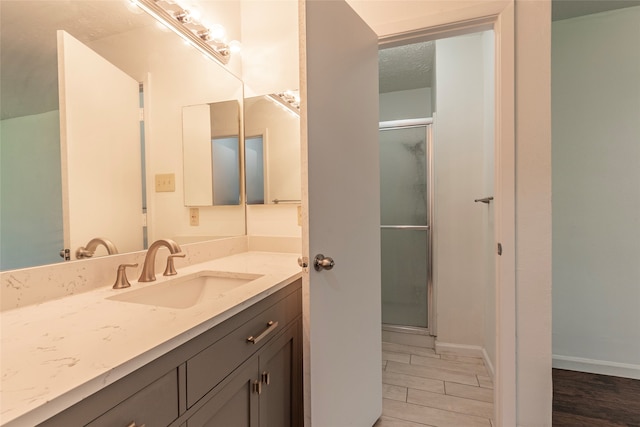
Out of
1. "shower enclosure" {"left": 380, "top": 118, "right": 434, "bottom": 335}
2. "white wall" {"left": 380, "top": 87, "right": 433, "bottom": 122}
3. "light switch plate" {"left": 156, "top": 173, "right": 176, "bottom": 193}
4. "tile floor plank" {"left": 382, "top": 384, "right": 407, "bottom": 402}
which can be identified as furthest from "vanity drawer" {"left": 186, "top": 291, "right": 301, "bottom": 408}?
"white wall" {"left": 380, "top": 87, "right": 433, "bottom": 122}

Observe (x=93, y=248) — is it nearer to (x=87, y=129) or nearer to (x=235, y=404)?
(x=87, y=129)

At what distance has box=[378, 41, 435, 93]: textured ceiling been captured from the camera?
249 centimetres

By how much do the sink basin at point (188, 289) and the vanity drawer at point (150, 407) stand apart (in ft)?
1.27

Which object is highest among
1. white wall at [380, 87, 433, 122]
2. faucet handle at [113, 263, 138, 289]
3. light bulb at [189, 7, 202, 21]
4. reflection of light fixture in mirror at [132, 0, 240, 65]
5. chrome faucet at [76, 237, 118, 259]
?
white wall at [380, 87, 433, 122]

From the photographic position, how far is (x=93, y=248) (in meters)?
1.05

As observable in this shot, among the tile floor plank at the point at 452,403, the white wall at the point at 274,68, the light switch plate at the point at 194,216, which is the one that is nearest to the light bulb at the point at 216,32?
the white wall at the point at 274,68

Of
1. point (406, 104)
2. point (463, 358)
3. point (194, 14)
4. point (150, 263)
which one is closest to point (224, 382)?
point (150, 263)

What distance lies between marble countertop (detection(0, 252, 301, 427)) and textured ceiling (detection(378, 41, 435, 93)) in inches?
90.9

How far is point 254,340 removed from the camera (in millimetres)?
936

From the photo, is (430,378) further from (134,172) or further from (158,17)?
(158,17)

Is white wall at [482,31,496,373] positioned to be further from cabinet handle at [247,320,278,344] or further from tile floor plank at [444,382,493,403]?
cabinet handle at [247,320,278,344]

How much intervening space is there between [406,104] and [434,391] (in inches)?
113

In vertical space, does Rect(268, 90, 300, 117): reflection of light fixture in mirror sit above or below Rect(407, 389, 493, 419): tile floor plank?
above

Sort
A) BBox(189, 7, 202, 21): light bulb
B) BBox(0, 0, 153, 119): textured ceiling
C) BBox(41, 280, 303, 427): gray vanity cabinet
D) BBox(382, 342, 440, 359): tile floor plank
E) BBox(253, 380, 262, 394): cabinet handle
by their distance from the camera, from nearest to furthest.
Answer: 1. BBox(41, 280, 303, 427): gray vanity cabinet
2. BBox(0, 0, 153, 119): textured ceiling
3. BBox(253, 380, 262, 394): cabinet handle
4. BBox(189, 7, 202, 21): light bulb
5. BBox(382, 342, 440, 359): tile floor plank
